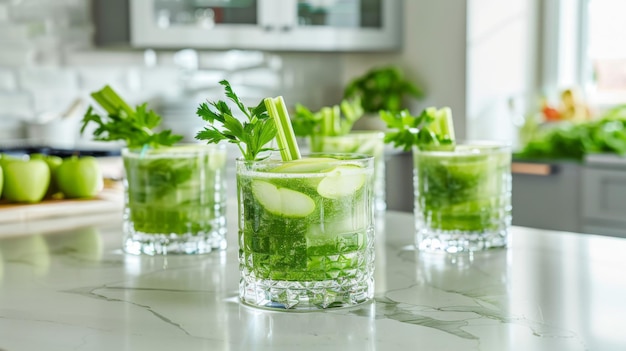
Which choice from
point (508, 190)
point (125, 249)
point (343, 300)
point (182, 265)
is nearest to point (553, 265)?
point (508, 190)

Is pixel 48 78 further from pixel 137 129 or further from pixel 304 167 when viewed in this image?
pixel 304 167

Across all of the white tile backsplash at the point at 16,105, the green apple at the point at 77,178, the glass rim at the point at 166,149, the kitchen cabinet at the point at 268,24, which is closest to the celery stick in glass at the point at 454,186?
the glass rim at the point at 166,149

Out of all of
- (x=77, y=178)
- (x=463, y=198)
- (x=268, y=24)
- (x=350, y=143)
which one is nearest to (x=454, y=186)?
(x=463, y=198)

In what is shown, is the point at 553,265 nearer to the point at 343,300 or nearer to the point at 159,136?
the point at 343,300

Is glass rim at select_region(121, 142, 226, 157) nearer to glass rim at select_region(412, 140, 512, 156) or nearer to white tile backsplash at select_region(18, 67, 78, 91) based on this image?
glass rim at select_region(412, 140, 512, 156)

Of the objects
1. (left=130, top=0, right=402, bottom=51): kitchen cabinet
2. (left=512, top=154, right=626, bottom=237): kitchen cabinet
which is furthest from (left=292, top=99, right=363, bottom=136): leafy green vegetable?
(left=130, top=0, right=402, bottom=51): kitchen cabinet

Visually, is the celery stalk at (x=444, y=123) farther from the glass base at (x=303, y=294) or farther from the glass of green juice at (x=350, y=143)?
the glass base at (x=303, y=294)
